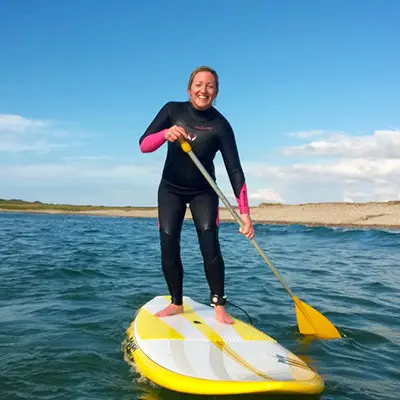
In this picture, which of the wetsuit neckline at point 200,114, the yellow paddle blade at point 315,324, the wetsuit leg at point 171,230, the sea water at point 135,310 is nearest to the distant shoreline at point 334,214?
the sea water at point 135,310

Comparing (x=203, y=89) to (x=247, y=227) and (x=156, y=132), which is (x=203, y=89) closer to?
(x=156, y=132)

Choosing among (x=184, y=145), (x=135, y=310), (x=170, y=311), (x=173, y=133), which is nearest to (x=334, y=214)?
(x=135, y=310)

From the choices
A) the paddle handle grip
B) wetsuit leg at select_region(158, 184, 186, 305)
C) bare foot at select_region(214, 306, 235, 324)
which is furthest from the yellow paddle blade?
the paddle handle grip

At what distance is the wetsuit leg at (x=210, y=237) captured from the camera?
15.6 feet

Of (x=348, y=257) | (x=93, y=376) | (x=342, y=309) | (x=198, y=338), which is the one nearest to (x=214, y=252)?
(x=198, y=338)

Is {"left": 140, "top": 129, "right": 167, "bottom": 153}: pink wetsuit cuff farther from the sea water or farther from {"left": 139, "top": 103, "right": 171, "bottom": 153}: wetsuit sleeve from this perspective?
the sea water

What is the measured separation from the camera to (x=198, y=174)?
483cm

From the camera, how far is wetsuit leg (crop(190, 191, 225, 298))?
4758mm

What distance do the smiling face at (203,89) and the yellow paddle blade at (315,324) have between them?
2.40 m

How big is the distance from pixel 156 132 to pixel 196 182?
2.12 feet

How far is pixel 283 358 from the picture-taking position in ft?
12.7

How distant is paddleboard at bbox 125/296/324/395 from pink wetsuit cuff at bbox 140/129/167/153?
175 centimetres

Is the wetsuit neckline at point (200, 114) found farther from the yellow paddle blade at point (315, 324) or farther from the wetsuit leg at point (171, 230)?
the yellow paddle blade at point (315, 324)

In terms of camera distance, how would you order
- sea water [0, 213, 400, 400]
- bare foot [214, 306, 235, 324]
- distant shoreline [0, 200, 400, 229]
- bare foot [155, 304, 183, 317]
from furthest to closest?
distant shoreline [0, 200, 400, 229] → bare foot [155, 304, 183, 317] → bare foot [214, 306, 235, 324] → sea water [0, 213, 400, 400]
